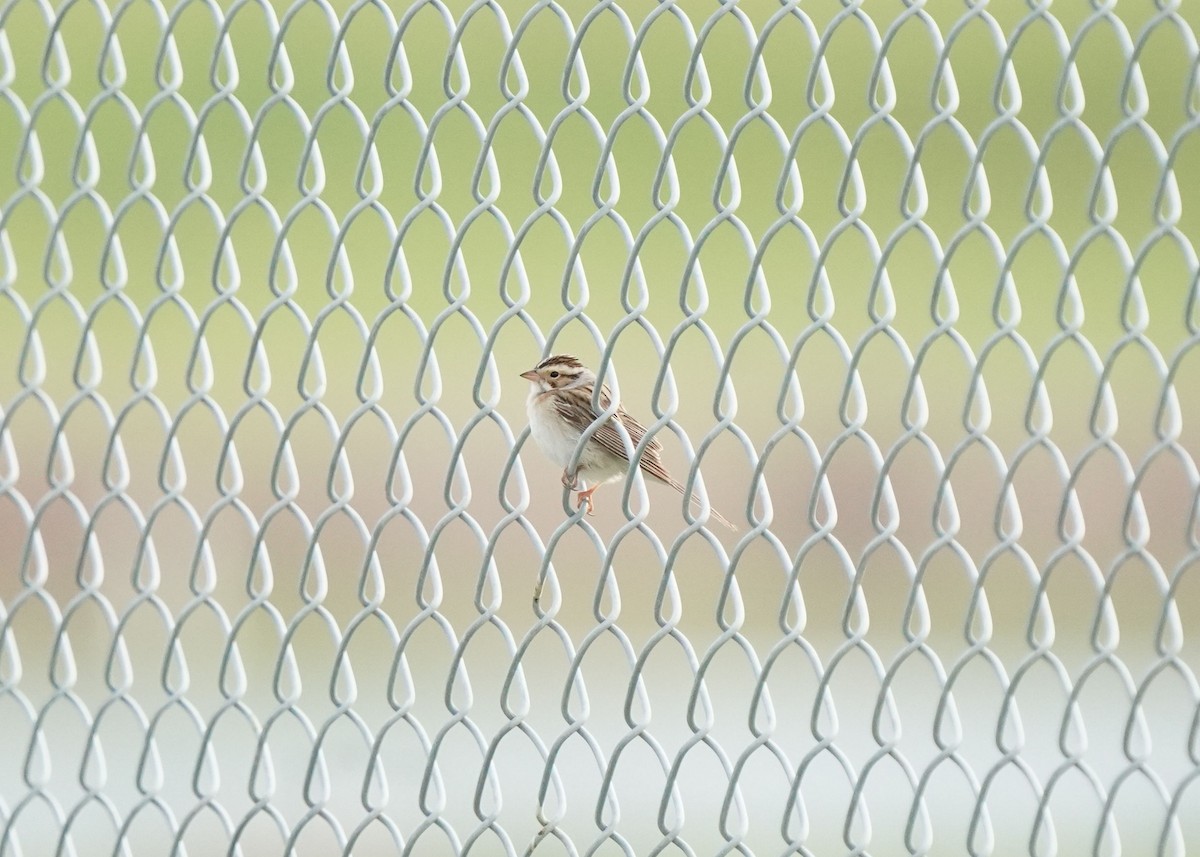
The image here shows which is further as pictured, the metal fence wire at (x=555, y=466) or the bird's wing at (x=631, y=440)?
the bird's wing at (x=631, y=440)

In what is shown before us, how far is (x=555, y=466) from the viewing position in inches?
132

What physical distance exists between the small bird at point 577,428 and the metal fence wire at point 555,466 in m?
0.11

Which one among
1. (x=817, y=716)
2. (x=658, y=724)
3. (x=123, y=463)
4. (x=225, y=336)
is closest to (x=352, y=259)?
(x=225, y=336)

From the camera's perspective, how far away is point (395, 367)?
8133mm

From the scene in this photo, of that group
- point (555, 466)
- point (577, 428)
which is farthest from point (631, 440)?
point (555, 466)

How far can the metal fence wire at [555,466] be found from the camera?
7.39ft

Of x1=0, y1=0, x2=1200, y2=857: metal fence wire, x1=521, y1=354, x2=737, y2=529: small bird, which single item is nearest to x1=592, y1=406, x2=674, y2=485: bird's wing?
x1=521, y1=354, x2=737, y2=529: small bird

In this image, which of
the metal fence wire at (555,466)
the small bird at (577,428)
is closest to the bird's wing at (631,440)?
the small bird at (577,428)

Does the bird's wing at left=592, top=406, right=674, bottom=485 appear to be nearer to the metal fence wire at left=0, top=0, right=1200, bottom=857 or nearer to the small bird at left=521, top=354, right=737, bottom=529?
the small bird at left=521, top=354, right=737, bottom=529

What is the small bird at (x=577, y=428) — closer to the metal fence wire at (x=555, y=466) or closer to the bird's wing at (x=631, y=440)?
the bird's wing at (x=631, y=440)

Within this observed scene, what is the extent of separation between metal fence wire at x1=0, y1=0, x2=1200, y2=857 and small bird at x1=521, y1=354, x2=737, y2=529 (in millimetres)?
110

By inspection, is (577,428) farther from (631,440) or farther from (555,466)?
(555,466)

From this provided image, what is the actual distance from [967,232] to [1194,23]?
4934mm

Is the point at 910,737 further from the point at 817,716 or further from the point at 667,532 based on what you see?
the point at 817,716
